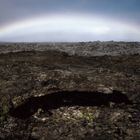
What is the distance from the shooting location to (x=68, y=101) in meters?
14.0

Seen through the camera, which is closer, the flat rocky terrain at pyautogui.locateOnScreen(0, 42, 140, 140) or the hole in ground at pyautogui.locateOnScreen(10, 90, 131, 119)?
the flat rocky terrain at pyautogui.locateOnScreen(0, 42, 140, 140)

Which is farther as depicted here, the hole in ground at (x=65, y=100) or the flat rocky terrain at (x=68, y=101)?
the hole in ground at (x=65, y=100)

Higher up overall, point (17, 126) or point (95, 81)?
point (95, 81)

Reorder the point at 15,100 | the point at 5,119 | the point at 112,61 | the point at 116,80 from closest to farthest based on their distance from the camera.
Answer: the point at 5,119 → the point at 15,100 → the point at 116,80 → the point at 112,61

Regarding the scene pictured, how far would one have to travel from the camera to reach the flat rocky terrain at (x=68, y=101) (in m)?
11.8

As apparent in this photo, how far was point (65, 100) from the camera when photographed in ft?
46.3

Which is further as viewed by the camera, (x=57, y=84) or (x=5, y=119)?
(x=57, y=84)

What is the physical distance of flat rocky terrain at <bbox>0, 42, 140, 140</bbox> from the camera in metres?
11.8

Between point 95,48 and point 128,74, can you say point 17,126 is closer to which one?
point 128,74

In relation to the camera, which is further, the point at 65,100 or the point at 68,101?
the point at 65,100

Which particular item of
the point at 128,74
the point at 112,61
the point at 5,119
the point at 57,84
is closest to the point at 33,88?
the point at 57,84

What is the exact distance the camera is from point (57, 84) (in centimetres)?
1567

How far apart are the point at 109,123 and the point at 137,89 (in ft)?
11.9

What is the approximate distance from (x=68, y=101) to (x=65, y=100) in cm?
18
